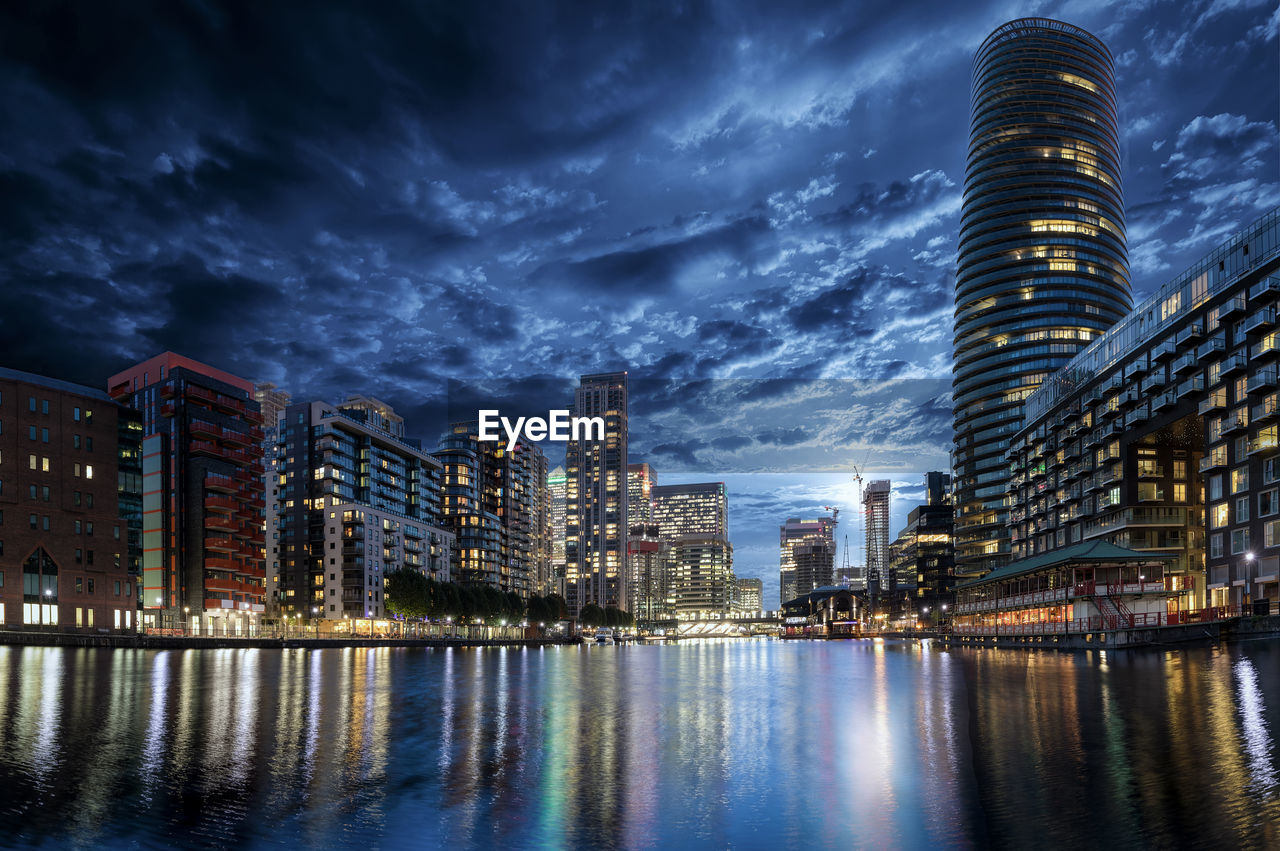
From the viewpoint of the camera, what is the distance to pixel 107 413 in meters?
124

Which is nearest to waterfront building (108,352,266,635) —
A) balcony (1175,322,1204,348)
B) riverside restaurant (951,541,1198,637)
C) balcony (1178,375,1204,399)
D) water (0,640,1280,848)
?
riverside restaurant (951,541,1198,637)

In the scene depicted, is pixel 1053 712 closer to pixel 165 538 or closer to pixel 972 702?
pixel 972 702

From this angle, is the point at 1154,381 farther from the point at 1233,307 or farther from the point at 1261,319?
the point at 1261,319

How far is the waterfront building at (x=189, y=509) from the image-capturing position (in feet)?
554

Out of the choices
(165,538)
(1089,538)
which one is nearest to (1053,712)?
(1089,538)

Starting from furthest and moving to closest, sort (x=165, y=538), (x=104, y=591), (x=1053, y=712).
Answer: (x=165, y=538) → (x=104, y=591) → (x=1053, y=712)

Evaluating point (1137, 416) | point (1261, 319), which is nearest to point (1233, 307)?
point (1261, 319)

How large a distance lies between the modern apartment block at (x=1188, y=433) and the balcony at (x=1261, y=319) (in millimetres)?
123

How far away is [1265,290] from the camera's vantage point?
279 feet

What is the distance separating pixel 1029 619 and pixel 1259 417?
58.5 metres

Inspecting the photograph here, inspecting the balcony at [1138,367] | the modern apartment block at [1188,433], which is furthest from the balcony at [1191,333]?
the balcony at [1138,367]

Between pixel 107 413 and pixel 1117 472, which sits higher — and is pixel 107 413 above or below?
above

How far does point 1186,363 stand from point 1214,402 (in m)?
7.57

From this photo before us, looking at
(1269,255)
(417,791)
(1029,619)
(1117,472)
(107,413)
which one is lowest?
(1029,619)
